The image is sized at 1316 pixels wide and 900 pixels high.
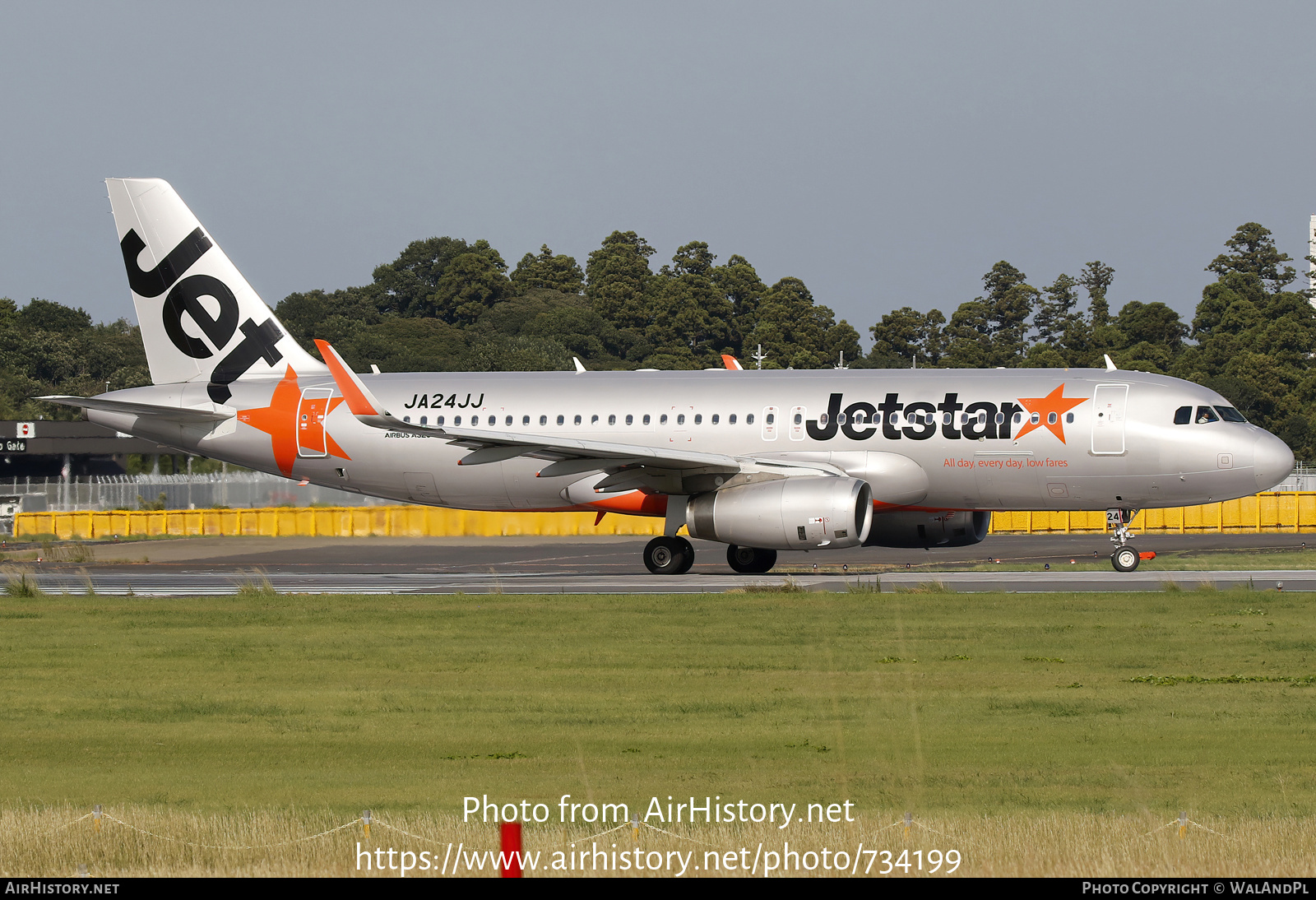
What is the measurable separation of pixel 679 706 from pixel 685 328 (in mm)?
115884

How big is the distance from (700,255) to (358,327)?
36.2 m

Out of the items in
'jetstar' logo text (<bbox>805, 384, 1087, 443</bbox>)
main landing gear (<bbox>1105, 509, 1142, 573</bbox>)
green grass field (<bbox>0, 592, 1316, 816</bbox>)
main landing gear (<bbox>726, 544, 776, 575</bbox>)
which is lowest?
green grass field (<bbox>0, 592, 1316, 816</bbox>)

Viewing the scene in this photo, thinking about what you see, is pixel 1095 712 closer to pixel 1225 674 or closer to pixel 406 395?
pixel 1225 674

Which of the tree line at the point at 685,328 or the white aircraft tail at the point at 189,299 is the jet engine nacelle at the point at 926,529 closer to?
the white aircraft tail at the point at 189,299

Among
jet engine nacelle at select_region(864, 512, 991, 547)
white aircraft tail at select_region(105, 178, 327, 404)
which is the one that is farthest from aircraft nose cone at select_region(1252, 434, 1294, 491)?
white aircraft tail at select_region(105, 178, 327, 404)

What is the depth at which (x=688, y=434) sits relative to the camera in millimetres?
32281

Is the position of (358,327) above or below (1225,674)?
above

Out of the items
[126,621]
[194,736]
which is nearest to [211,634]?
[126,621]

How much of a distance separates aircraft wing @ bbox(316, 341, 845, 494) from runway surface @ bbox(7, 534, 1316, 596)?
2.13 m

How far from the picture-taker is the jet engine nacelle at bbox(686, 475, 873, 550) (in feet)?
93.1

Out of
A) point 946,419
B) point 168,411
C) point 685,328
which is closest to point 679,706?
point 946,419

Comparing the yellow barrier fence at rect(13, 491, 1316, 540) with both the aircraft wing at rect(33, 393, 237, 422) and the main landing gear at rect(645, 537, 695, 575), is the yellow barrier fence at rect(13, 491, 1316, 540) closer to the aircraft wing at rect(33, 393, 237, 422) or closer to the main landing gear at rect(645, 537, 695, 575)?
the aircraft wing at rect(33, 393, 237, 422)

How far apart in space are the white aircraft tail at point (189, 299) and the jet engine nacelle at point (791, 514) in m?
11.2

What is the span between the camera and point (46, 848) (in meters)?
9.57
